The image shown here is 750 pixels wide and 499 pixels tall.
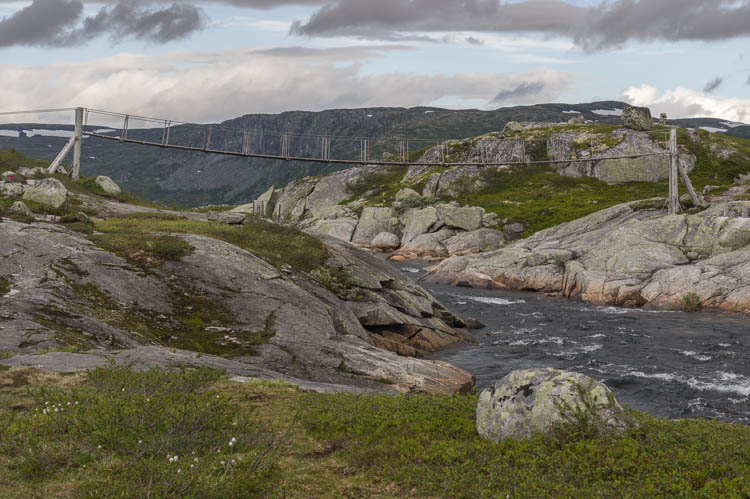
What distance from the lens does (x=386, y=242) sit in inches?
3610

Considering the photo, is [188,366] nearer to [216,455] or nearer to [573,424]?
[216,455]

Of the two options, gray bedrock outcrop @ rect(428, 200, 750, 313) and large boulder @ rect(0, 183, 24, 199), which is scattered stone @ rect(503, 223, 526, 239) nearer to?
gray bedrock outcrop @ rect(428, 200, 750, 313)

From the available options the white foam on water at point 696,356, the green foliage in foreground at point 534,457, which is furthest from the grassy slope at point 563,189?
the green foliage in foreground at point 534,457

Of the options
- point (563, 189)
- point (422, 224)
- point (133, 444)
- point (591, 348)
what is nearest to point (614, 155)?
point (563, 189)

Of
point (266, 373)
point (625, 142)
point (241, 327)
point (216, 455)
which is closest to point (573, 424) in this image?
point (216, 455)

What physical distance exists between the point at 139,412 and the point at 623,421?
8.31 metres

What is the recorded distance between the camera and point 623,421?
9.69 m

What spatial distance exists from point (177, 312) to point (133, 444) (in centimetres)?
1101

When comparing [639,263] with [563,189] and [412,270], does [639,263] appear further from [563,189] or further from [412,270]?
[563,189]

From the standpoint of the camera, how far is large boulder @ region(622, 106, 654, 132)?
4756 inches

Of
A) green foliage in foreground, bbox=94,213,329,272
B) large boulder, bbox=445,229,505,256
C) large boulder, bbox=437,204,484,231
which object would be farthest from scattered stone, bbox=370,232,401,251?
green foliage in foreground, bbox=94,213,329,272

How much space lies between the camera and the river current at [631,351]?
67.2 feet

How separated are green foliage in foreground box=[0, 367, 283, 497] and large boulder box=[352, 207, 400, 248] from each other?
85005 millimetres

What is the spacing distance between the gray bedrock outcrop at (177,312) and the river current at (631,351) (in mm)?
6245
